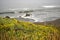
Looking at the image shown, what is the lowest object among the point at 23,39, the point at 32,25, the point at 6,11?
the point at 23,39

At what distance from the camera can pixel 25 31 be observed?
273 cm

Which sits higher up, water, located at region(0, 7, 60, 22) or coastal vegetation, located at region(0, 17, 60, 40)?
water, located at region(0, 7, 60, 22)

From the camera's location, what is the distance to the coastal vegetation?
2705 mm

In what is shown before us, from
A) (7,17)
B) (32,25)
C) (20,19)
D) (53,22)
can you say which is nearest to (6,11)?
(7,17)

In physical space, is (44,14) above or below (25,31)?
above

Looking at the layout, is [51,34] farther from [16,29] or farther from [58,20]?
[16,29]

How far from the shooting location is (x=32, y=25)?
9.05ft

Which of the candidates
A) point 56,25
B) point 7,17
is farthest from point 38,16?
point 7,17

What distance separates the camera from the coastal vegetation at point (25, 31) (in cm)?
271

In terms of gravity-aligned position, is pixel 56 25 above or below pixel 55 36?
above

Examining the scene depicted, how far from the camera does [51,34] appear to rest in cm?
272

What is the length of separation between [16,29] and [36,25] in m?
0.35

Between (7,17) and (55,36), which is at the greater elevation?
(7,17)

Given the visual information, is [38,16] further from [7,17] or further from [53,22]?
[7,17]
